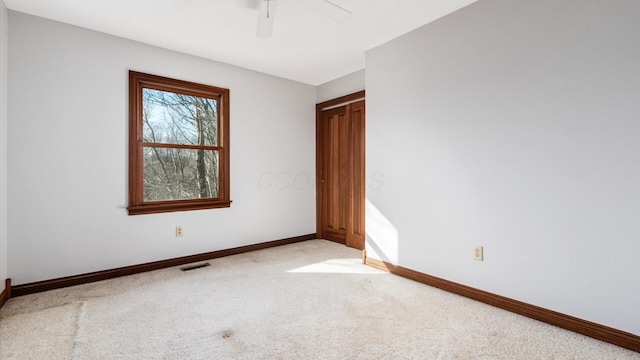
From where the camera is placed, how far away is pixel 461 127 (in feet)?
8.36

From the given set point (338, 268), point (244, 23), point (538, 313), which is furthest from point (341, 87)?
point (538, 313)

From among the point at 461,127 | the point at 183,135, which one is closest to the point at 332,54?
the point at 461,127

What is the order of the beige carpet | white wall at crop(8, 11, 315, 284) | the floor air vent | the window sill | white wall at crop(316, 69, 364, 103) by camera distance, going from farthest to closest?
white wall at crop(316, 69, 364, 103), the floor air vent, the window sill, white wall at crop(8, 11, 315, 284), the beige carpet

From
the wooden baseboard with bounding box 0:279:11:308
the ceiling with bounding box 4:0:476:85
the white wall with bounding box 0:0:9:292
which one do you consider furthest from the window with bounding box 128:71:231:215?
the wooden baseboard with bounding box 0:279:11:308

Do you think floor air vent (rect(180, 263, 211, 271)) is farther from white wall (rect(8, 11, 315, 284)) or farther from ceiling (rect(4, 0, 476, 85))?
ceiling (rect(4, 0, 476, 85))

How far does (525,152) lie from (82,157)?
12.7 ft

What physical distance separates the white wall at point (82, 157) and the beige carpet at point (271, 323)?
15.2 inches

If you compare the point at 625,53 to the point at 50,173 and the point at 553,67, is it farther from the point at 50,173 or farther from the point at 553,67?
the point at 50,173

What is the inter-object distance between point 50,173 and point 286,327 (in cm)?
258

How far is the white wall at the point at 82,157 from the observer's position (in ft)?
8.55

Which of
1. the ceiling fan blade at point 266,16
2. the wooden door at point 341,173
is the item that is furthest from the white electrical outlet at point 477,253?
the ceiling fan blade at point 266,16

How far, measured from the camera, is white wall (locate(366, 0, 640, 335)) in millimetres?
1795

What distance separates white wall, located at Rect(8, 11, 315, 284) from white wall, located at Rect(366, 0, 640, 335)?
2.26 meters

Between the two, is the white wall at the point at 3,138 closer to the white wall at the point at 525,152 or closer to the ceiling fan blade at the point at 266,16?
the ceiling fan blade at the point at 266,16
